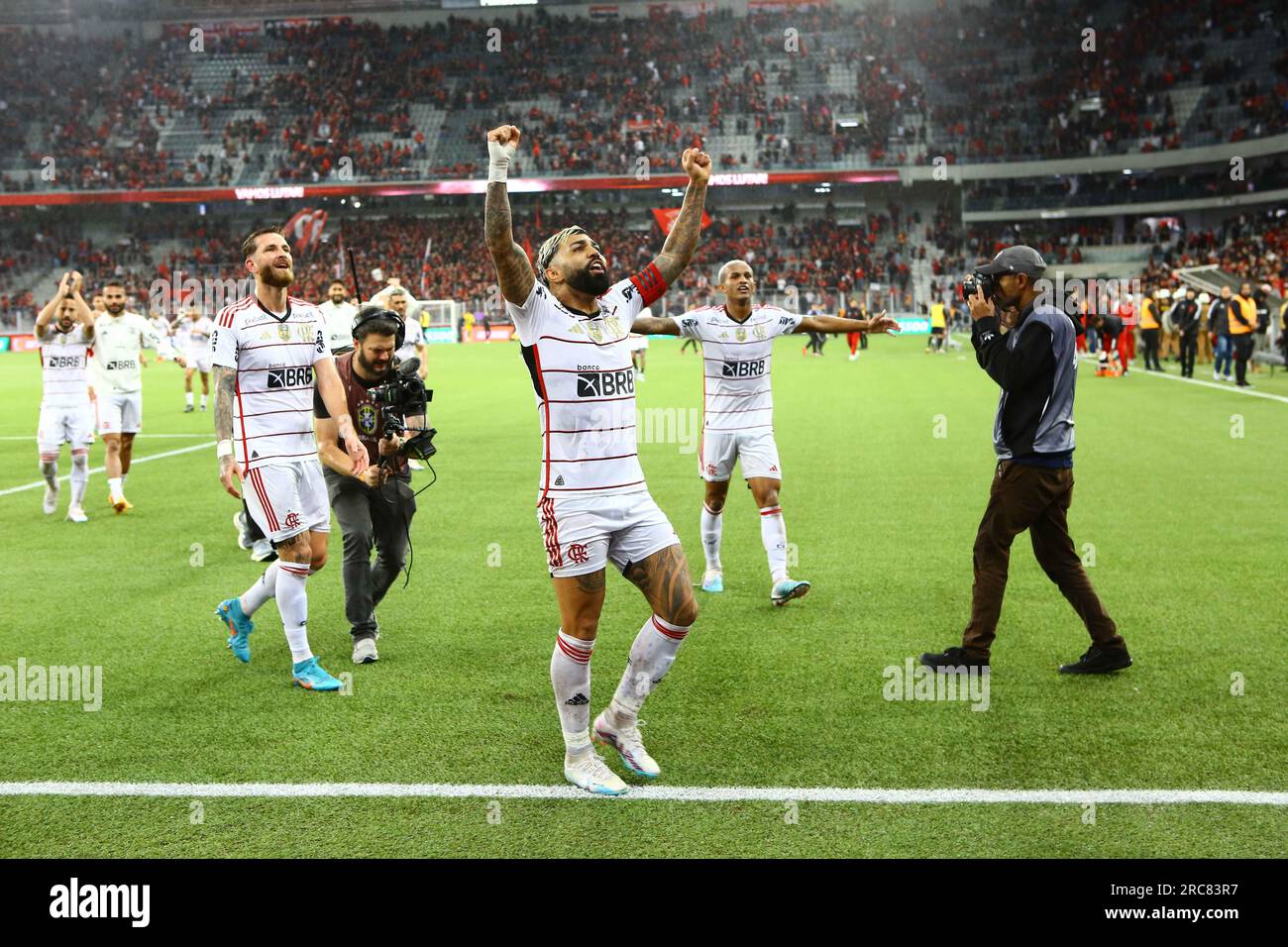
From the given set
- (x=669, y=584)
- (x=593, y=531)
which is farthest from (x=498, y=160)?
(x=669, y=584)

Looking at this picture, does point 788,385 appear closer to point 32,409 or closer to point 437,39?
point 32,409

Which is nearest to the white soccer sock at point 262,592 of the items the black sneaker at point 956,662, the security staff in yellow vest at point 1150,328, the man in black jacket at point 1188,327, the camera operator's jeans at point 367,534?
the camera operator's jeans at point 367,534

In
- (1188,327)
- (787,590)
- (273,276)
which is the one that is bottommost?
(787,590)

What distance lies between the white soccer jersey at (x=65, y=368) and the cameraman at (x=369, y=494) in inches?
272

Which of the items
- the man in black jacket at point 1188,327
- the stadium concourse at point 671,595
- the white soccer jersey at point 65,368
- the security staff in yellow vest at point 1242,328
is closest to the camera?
the stadium concourse at point 671,595

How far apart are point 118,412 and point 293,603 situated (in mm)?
7887

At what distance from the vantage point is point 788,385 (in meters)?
27.9

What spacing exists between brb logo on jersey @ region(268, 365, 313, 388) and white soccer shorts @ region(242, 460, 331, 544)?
1.48 ft

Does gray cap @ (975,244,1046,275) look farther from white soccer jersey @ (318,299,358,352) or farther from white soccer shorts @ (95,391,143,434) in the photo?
white soccer jersey @ (318,299,358,352)

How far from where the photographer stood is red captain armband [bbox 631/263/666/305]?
5246mm

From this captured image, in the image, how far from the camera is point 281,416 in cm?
638

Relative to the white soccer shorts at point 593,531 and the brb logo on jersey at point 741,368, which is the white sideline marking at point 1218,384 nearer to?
the brb logo on jersey at point 741,368

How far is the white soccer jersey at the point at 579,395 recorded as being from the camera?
4805mm
